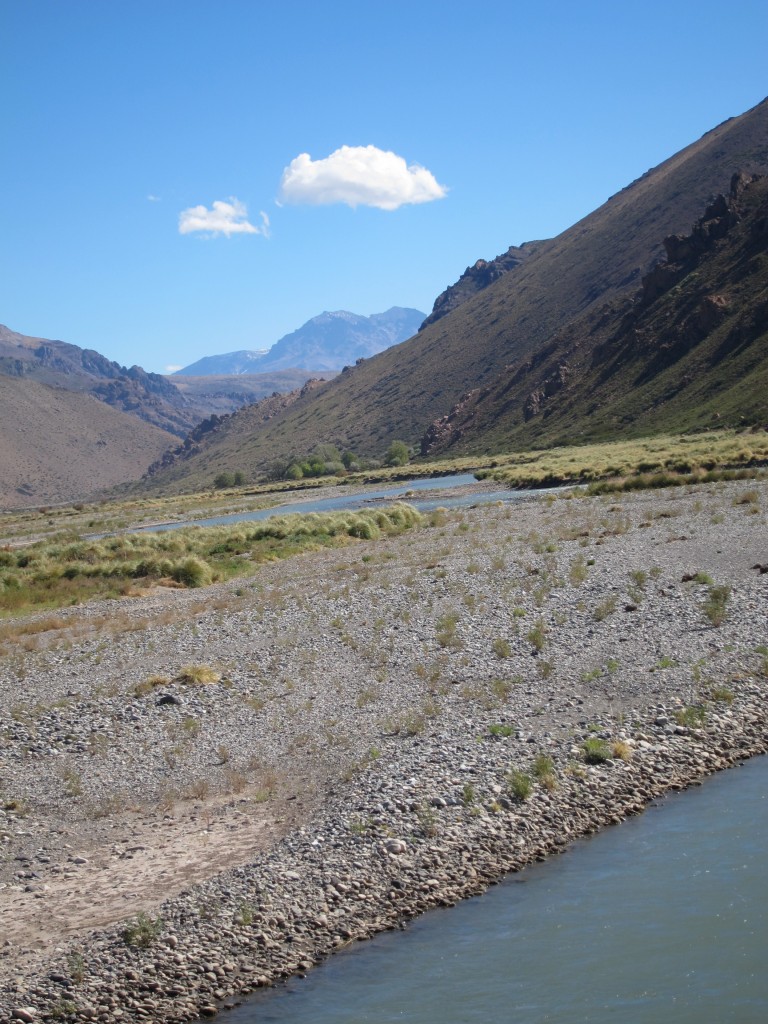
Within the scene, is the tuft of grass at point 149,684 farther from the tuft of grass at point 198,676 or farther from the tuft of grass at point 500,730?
the tuft of grass at point 500,730

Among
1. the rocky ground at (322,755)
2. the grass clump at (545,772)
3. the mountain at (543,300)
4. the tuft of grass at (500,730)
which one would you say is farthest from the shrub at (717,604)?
the mountain at (543,300)

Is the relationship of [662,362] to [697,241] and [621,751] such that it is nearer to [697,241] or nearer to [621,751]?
[697,241]

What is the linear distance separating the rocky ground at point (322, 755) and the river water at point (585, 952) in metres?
0.46

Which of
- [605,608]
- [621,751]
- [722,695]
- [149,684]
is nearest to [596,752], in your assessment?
[621,751]

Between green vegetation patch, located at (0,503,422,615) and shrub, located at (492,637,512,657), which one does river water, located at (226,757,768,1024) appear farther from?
green vegetation patch, located at (0,503,422,615)

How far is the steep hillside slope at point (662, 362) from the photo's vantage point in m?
96.8

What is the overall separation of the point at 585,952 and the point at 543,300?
576 feet

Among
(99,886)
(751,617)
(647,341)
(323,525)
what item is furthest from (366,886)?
(647,341)

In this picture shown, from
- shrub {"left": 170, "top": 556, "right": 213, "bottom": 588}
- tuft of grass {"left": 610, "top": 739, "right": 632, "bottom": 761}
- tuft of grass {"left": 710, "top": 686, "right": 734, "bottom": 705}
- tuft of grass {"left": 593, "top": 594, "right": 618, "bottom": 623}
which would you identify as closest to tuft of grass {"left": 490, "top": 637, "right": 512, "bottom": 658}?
tuft of grass {"left": 593, "top": 594, "right": 618, "bottom": 623}

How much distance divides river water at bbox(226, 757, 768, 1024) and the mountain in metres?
143

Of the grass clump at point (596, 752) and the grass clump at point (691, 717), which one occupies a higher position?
the grass clump at point (596, 752)

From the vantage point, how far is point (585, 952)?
914 centimetres

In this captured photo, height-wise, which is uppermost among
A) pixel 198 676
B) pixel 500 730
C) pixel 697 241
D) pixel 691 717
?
pixel 697 241

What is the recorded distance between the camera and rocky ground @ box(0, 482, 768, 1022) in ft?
31.7
